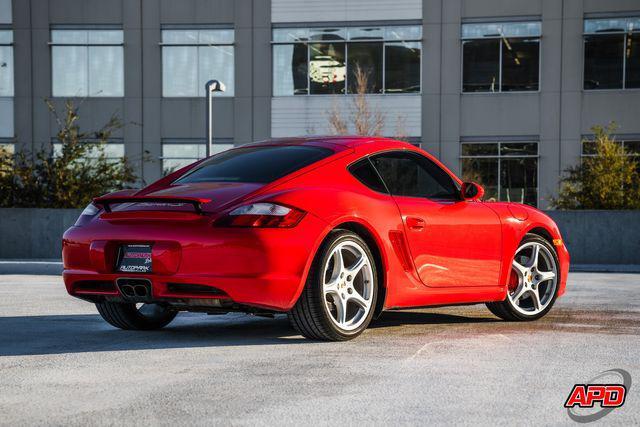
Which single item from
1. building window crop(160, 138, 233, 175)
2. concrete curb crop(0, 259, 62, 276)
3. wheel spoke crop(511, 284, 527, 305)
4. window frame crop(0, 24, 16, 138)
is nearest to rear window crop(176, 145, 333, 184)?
wheel spoke crop(511, 284, 527, 305)

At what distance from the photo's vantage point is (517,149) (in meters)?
29.9

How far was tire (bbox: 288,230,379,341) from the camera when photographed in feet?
21.7

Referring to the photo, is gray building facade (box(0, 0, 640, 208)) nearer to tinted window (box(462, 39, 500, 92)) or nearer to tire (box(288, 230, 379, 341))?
tinted window (box(462, 39, 500, 92))

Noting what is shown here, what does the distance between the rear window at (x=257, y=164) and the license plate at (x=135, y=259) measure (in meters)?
0.91

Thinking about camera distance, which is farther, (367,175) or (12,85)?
(12,85)

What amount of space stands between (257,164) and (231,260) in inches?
45.1

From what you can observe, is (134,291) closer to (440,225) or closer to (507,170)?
(440,225)

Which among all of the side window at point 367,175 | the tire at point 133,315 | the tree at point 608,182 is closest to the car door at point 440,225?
the side window at point 367,175

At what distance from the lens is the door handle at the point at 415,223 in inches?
289

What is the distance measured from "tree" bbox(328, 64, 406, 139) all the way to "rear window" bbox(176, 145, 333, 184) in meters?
21.3

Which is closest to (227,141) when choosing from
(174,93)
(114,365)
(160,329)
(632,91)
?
(174,93)

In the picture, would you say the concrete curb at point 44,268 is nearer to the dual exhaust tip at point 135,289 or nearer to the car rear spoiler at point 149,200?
the car rear spoiler at point 149,200

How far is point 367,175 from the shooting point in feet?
24.2

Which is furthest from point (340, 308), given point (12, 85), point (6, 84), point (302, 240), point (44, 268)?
point (6, 84)
